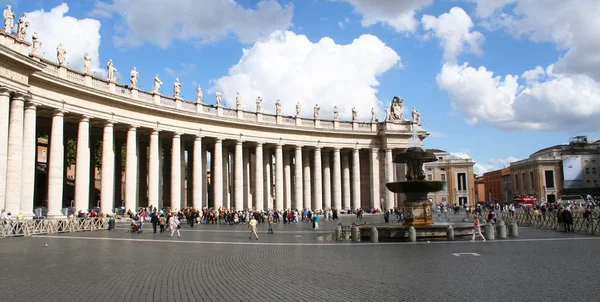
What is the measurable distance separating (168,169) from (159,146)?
5762mm

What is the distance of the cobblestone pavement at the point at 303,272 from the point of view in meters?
11.4

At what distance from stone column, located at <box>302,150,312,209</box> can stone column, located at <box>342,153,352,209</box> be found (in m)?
6.17

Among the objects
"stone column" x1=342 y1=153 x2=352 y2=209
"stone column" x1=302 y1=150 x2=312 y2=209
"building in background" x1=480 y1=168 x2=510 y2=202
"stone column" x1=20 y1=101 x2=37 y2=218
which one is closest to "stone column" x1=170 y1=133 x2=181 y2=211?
"stone column" x1=20 y1=101 x2=37 y2=218

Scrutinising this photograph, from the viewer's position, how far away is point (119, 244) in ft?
81.0

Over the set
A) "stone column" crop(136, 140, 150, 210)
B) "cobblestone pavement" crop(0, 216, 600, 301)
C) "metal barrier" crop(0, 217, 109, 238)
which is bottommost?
"cobblestone pavement" crop(0, 216, 600, 301)

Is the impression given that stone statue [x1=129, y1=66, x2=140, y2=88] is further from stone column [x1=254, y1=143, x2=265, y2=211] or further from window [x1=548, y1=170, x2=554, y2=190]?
window [x1=548, y1=170, x2=554, y2=190]

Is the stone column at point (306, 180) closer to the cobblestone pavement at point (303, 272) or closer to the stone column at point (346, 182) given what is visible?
the stone column at point (346, 182)

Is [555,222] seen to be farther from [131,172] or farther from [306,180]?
[306,180]

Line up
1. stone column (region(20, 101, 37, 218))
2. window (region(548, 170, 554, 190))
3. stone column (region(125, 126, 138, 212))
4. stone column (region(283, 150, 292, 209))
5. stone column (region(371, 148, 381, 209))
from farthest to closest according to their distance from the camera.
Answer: window (region(548, 170, 554, 190)), stone column (region(371, 148, 381, 209)), stone column (region(283, 150, 292, 209)), stone column (region(125, 126, 138, 212)), stone column (region(20, 101, 37, 218))

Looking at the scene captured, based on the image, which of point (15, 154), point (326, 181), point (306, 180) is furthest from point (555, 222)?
point (15, 154)

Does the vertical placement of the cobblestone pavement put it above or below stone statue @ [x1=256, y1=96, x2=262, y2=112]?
below

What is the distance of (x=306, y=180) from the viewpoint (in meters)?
68.2

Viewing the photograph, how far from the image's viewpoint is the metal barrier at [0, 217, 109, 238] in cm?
2861

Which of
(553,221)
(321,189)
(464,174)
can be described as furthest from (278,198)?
(464,174)
